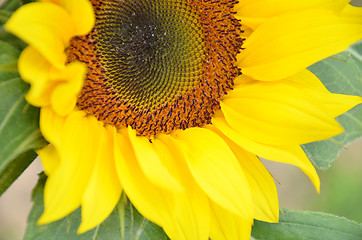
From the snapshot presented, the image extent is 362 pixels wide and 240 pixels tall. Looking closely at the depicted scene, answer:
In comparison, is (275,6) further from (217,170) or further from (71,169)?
(71,169)

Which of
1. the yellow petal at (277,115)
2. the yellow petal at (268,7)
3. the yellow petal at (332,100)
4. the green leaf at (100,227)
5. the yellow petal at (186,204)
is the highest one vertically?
the yellow petal at (268,7)

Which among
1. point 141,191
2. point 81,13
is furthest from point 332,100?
point 81,13

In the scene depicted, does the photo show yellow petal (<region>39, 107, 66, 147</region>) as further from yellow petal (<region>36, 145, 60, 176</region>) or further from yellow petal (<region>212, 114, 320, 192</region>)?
yellow petal (<region>212, 114, 320, 192</region>)

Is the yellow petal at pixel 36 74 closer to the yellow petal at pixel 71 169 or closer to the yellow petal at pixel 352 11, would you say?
the yellow petal at pixel 71 169

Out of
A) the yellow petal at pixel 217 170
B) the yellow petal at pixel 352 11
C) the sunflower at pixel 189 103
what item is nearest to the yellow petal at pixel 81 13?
the sunflower at pixel 189 103

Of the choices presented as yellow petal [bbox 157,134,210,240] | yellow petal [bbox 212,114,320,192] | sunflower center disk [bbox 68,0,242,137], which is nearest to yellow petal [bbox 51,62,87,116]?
sunflower center disk [bbox 68,0,242,137]

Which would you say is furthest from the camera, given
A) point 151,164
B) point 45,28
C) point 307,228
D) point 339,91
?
point 339,91

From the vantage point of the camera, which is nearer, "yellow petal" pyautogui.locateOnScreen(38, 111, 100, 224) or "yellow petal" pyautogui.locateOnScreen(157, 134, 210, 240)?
"yellow petal" pyautogui.locateOnScreen(38, 111, 100, 224)

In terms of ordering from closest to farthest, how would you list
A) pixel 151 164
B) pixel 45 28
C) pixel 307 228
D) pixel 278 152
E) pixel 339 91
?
pixel 45 28 < pixel 151 164 < pixel 278 152 < pixel 307 228 < pixel 339 91
